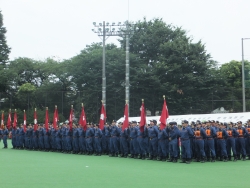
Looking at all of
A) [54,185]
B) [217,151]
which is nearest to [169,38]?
[217,151]

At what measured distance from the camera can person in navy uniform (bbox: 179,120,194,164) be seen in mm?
15766

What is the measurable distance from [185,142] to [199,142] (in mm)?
622

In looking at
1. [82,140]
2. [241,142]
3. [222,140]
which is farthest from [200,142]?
[82,140]

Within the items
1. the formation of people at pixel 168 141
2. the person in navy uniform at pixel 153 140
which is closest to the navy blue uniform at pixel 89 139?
the formation of people at pixel 168 141

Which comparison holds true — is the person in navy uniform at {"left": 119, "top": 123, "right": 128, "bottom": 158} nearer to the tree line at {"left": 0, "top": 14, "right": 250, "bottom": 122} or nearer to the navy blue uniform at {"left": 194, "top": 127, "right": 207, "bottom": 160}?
the navy blue uniform at {"left": 194, "top": 127, "right": 207, "bottom": 160}

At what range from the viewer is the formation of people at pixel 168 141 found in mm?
16219

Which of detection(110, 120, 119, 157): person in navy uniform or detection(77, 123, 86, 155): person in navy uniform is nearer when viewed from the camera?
detection(110, 120, 119, 157): person in navy uniform

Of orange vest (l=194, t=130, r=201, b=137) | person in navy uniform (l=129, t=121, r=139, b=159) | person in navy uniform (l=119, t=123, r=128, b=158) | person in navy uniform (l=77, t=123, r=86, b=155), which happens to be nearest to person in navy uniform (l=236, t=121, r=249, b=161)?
orange vest (l=194, t=130, r=201, b=137)

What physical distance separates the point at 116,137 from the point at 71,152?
12.2ft

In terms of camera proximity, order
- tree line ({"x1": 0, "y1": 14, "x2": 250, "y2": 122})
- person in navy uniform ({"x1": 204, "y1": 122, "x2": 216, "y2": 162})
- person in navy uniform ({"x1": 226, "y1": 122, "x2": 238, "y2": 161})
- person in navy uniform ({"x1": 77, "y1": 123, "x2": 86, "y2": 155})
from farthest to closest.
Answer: tree line ({"x1": 0, "y1": 14, "x2": 250, "y2": 122}) → person in navy uniform ({"x1": 77, "y1": 123, "x2": 86, "y2": 155}) → person in navy uniform ({"x1": 226, "y1": 122, "x2": 238, "y2": 161}) → person in navy uniform ({"x1": 204, "y1": 122, "x2": 216, "y2": 162})

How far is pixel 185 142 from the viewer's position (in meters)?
15.9

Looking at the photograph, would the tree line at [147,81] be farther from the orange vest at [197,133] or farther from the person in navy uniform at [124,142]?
the orange vest at [197,133]

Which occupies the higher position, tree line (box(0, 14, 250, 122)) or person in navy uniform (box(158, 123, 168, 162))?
tree line (box(0, 14, 250, 122))

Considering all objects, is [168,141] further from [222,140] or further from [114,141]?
[114,141]
